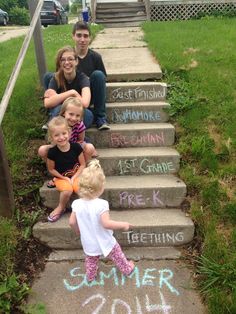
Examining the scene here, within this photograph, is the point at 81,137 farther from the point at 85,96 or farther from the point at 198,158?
the point at 198,158

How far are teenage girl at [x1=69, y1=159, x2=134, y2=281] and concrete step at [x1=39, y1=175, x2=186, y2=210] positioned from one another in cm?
83

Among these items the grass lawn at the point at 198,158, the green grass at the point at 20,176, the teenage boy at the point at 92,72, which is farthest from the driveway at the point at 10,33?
the teenage boy at the point at 92,72

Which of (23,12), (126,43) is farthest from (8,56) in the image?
(23,12)

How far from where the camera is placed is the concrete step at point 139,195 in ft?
13.0

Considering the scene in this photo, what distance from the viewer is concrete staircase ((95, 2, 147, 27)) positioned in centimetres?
1467

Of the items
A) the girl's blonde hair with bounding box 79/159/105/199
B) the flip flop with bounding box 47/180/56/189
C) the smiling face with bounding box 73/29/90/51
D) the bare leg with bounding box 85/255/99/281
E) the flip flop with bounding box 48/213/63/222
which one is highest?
the smiling face with bounding box 73/29/90/51

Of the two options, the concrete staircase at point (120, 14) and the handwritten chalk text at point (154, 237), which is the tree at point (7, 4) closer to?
the concrete staircase at point (120, 14)

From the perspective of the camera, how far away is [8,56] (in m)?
8.43

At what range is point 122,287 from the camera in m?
3.21

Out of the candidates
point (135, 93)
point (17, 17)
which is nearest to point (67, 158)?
point (135, 93)

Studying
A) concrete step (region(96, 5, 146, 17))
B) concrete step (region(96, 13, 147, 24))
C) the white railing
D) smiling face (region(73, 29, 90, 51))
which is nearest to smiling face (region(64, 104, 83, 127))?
smiling face (region(73, 29, 90, 51))

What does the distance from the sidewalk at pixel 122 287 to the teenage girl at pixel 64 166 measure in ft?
1.71

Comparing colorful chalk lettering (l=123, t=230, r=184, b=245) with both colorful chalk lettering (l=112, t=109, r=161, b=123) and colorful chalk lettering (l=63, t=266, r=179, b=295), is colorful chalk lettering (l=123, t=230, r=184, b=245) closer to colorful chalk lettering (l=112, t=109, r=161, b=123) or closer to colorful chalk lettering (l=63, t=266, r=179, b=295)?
colorful chalk lettering (l=63, t=266, r=179, b=295)

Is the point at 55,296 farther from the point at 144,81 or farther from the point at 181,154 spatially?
the point at 144,81
